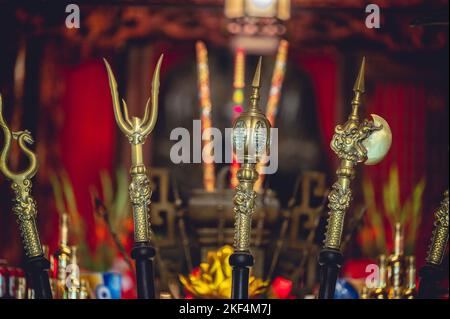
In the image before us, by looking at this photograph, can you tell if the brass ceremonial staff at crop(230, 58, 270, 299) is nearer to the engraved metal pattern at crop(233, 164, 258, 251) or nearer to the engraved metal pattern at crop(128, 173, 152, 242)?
the engraved metal pattern at crop(233, 164, 258, 251)

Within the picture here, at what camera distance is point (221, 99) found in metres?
6.63

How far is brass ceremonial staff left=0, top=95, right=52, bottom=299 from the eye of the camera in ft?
6.07

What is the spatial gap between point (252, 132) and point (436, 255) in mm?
508

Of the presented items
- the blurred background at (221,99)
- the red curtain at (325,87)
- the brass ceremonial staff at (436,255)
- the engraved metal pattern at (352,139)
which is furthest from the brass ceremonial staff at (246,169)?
the red curtain at (325,87)

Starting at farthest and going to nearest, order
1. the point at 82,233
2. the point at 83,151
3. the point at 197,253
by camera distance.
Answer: the point at 83,151, the point at 82,233, the point at 197,253

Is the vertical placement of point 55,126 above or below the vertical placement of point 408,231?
above

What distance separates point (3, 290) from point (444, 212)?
4.08 feet

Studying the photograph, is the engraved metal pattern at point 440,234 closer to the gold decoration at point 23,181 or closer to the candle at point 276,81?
the gold decoration at point 23,181

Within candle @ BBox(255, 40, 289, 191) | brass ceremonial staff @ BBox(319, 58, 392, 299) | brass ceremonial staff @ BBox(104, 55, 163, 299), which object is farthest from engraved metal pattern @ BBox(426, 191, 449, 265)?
candle @ BBox(255, 40, 289, 191)

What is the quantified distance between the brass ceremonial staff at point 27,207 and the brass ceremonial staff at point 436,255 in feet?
2.66

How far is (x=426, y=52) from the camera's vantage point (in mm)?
5496

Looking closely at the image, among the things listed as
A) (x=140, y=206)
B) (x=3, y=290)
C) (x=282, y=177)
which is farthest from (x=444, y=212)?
(x=282, y=177)

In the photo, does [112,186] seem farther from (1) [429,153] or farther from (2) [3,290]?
(2) [3,290]

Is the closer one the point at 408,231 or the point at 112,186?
the point at 408,231
